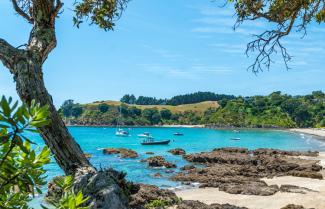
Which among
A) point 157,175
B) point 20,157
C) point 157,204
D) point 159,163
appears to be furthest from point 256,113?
point 20,157

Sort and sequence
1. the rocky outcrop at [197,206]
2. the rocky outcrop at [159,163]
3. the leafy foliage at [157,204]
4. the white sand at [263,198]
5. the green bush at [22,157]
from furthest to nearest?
1. the rocky outcrop at [159,163]
2. the white sand at [263,198]
3. the leafy foliage at [157,204]
4. the rocky outcrop at [197,206]
5. the green bush at [22,157]

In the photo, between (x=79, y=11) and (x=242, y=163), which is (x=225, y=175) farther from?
(x=79, y=11)

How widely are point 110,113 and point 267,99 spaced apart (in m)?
71.8

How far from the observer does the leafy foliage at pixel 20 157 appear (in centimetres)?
137

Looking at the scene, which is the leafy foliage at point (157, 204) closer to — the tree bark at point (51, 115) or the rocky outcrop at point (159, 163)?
the tree bark at point (51, 115)

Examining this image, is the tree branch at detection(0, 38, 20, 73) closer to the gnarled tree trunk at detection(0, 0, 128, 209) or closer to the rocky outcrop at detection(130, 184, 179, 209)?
the gnarled tree trunk at detection(0, 0, 128, 209)

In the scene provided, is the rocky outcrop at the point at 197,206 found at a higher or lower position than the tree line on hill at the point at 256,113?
lower

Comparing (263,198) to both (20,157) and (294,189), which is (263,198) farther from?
(20,157)

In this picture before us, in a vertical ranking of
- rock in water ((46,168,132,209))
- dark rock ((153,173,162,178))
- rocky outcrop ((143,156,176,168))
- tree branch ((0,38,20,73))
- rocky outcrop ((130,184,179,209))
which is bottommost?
dark rock ((153,173,162,178))

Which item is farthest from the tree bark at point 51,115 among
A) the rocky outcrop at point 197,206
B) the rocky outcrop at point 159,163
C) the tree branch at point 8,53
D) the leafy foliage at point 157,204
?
the rocky outcrop at point 159,163

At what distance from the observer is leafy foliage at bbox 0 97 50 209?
1372mm

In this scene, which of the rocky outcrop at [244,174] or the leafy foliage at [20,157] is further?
the rocky outcrop at [244,174]

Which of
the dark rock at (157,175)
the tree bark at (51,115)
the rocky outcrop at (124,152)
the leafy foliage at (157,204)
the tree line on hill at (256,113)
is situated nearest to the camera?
the tree bark at (51,115)

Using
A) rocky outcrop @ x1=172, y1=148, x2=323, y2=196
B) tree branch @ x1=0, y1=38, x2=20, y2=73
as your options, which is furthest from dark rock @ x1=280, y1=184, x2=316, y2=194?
tree branch @ x1=0, y1=38, x2=20, y2=73
